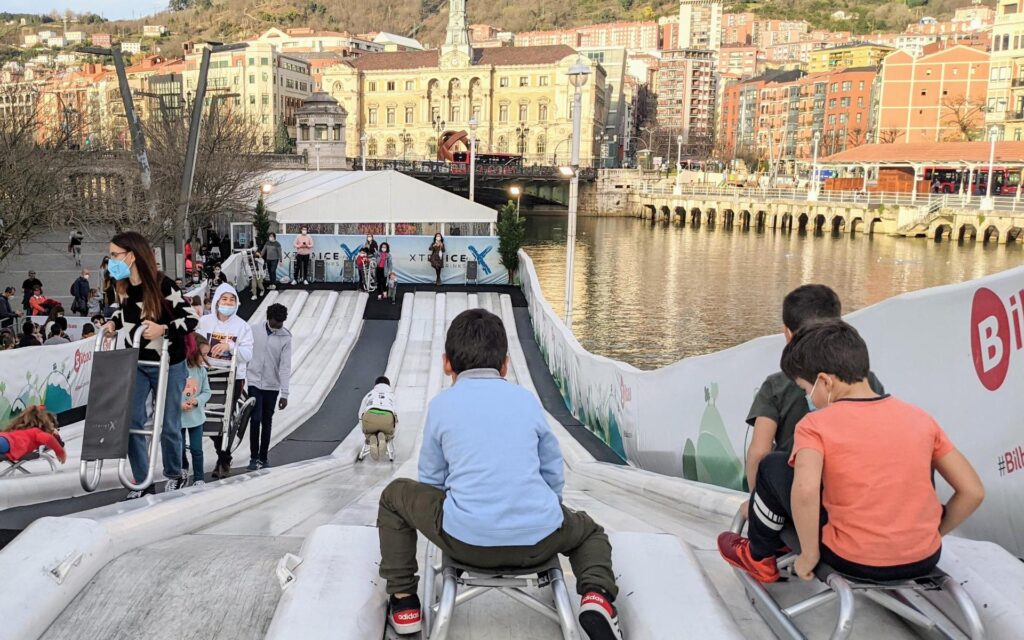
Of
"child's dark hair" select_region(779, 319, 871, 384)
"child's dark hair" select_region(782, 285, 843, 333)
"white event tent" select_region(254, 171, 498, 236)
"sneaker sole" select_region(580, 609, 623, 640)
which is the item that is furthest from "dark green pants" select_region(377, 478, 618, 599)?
"white event tent" select_region(254, 171, 498, 236)

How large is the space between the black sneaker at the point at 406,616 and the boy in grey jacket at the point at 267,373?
17.1 ft

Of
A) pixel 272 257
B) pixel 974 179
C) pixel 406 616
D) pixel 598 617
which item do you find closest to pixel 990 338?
pixel 598 617

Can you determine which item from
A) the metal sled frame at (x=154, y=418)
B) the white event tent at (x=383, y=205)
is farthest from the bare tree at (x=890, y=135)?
the metal sled frame at (x=154, y=418)

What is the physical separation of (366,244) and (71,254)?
61.1 ft

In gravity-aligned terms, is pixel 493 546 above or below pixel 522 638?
above

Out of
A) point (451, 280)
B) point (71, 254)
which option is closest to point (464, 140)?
point (71, 254)

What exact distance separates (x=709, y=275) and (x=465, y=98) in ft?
263

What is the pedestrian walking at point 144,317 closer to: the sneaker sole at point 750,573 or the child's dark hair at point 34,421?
the child's dark hair at point 34,421

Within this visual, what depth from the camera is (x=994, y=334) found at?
4531mm

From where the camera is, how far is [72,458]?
7836 mm

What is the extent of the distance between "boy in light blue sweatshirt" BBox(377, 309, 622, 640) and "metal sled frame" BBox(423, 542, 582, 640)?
49 mm

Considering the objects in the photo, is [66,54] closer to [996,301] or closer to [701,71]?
[701,71]

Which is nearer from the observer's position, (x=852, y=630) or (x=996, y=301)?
(x=852, y=630)

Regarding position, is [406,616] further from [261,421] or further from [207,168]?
[207,168]
